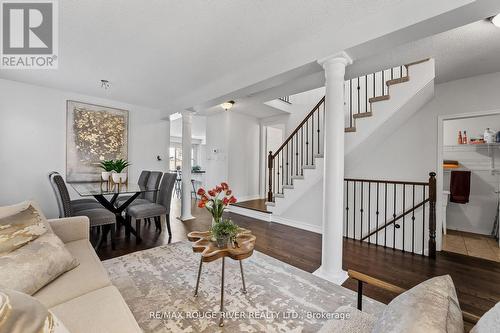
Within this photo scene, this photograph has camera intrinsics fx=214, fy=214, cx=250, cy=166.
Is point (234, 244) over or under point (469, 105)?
under

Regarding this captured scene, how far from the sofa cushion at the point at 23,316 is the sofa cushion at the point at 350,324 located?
3.27 feet

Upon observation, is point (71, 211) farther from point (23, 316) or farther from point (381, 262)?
point (381, 262)

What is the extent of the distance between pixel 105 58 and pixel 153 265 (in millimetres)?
2705

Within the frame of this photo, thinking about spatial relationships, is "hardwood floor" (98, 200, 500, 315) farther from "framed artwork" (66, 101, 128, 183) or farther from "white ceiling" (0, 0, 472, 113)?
"white ceiling" (0, 0, 472, 113)

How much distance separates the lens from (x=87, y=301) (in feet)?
3.74

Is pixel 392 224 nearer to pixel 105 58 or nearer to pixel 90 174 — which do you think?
pixel 105 58

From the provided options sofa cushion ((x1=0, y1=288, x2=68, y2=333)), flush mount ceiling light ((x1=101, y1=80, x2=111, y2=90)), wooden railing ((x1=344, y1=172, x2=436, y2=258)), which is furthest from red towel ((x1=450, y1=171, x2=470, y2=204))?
flush mount ceiling light ((x1=101, y1=80, x2=111, y2=90))

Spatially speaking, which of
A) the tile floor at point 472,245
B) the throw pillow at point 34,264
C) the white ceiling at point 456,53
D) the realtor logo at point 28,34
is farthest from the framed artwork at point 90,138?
the tile floor at point 472,245

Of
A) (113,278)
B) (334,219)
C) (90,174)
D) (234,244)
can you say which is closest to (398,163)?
(334,219)

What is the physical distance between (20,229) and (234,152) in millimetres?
4708

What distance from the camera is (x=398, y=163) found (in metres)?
3.71

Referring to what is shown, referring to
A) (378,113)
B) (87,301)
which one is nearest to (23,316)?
(87,301)

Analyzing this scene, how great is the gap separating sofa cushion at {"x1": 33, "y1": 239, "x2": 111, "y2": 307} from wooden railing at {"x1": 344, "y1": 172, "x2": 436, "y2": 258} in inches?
142

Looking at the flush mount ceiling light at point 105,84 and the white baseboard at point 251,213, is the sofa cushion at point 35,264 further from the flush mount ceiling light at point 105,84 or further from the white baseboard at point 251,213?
the white baseboard at point 251,213
